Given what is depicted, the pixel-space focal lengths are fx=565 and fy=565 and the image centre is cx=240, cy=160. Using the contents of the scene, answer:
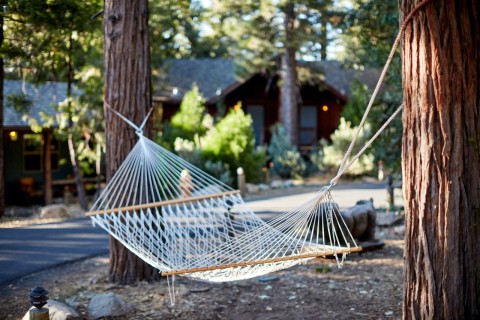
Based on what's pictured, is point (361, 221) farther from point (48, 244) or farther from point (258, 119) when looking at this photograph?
point (258, 119)

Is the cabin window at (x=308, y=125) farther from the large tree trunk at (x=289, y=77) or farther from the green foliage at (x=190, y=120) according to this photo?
the green foliage at (x=190, y=120)

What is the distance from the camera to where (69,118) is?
10.7 metres

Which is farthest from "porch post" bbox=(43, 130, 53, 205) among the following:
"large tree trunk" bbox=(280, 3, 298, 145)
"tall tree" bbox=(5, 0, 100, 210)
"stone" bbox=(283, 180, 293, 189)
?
"large tree trunk" bbox=(280, 3, 298, 145)

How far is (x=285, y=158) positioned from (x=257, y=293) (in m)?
11.3

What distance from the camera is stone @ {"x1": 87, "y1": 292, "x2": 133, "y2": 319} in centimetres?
409

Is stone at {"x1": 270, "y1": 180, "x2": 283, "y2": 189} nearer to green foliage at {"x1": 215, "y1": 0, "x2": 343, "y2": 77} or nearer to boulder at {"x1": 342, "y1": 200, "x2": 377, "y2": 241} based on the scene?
green foliage at {"x1": 215, "y1": 0, "x2": 343, "y2": 77}

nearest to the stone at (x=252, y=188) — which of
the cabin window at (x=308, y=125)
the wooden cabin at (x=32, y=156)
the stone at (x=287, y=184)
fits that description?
the stone at (x=287, y=184)

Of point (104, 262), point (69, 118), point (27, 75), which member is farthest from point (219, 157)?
point (104, 262)

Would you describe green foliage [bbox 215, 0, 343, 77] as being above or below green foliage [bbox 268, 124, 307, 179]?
above

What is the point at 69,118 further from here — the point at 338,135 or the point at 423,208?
the point at 423,208

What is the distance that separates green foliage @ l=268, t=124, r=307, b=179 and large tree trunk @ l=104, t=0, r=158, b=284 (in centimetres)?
1095

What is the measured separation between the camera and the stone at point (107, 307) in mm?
4090

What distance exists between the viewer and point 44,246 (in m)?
6.78

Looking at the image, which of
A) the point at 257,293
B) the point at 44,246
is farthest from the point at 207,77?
the point at 257,293
